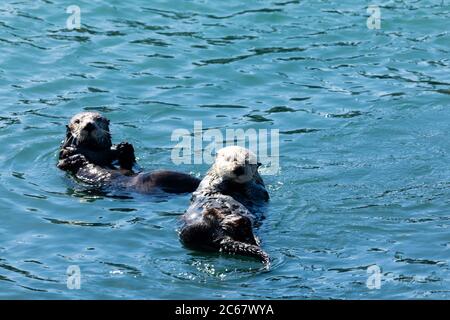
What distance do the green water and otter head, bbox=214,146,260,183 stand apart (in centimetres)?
41

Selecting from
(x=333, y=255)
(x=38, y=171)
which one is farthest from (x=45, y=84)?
(x=333, y=255)

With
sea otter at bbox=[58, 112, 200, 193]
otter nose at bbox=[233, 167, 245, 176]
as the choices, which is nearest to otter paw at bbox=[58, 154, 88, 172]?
sea otter at bbox=[58, 112, 200, 193]

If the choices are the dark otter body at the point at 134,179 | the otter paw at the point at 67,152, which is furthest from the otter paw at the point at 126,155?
the otter paw at the point at 67,152

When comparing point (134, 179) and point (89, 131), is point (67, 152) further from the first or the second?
point (134, 179)

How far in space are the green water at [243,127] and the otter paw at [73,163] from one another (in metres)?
0.09

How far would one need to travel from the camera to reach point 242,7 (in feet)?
50.1

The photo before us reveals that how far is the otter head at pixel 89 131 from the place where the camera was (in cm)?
1034

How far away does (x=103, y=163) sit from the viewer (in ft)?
34.0

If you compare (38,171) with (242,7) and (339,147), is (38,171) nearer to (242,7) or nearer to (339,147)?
(339,147)

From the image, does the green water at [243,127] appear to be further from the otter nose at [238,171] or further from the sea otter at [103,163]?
the otter nose at [238,171]

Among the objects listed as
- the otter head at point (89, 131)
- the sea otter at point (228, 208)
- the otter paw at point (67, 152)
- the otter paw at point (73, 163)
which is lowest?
the sea otter at point (228, 208)

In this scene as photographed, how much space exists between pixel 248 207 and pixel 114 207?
4.06ft

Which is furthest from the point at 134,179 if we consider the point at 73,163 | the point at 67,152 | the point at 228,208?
the point at 228,208

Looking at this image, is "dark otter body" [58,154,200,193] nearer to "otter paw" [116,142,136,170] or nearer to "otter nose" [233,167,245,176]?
"otter paw" [116,142,136,170]
